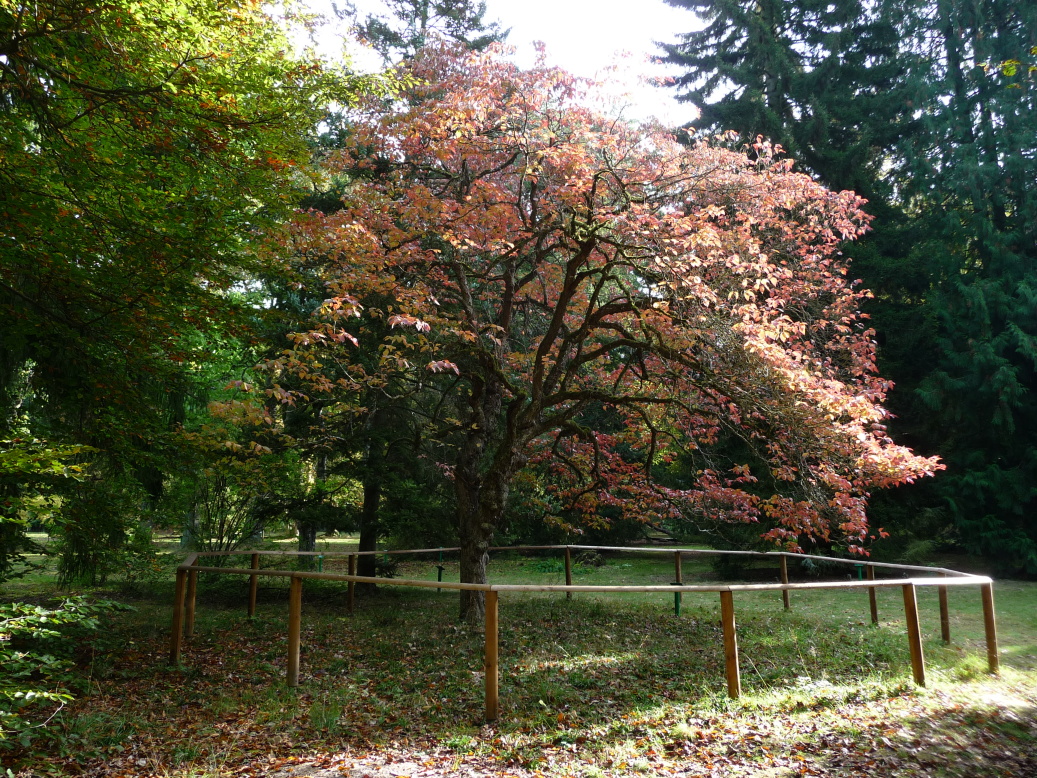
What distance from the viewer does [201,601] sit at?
1223cm

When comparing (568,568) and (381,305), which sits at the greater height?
(381,305)

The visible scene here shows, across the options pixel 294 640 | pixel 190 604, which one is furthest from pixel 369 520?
pixel 294 640

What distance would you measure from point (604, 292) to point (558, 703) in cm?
668

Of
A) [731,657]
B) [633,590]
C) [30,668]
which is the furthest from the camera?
[633,590]

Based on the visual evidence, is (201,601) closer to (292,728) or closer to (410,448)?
(410,448)

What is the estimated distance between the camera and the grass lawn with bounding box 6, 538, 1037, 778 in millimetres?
4070

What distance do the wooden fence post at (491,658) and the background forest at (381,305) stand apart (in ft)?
9.89

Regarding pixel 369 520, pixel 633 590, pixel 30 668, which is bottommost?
pixel 30 668

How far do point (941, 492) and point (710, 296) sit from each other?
12.2m

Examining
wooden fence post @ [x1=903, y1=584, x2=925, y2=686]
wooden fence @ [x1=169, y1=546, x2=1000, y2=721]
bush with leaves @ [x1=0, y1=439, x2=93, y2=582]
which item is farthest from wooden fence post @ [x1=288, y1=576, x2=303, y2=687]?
wooden fence post @ [x1=903, y1=584, x2=925, y2=686]

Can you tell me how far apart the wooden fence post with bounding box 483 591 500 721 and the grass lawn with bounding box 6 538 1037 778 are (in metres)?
0.15

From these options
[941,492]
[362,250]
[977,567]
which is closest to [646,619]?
[362,250]

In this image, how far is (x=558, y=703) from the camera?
208 inches

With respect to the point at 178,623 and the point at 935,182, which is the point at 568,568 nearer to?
the point at 178,623
